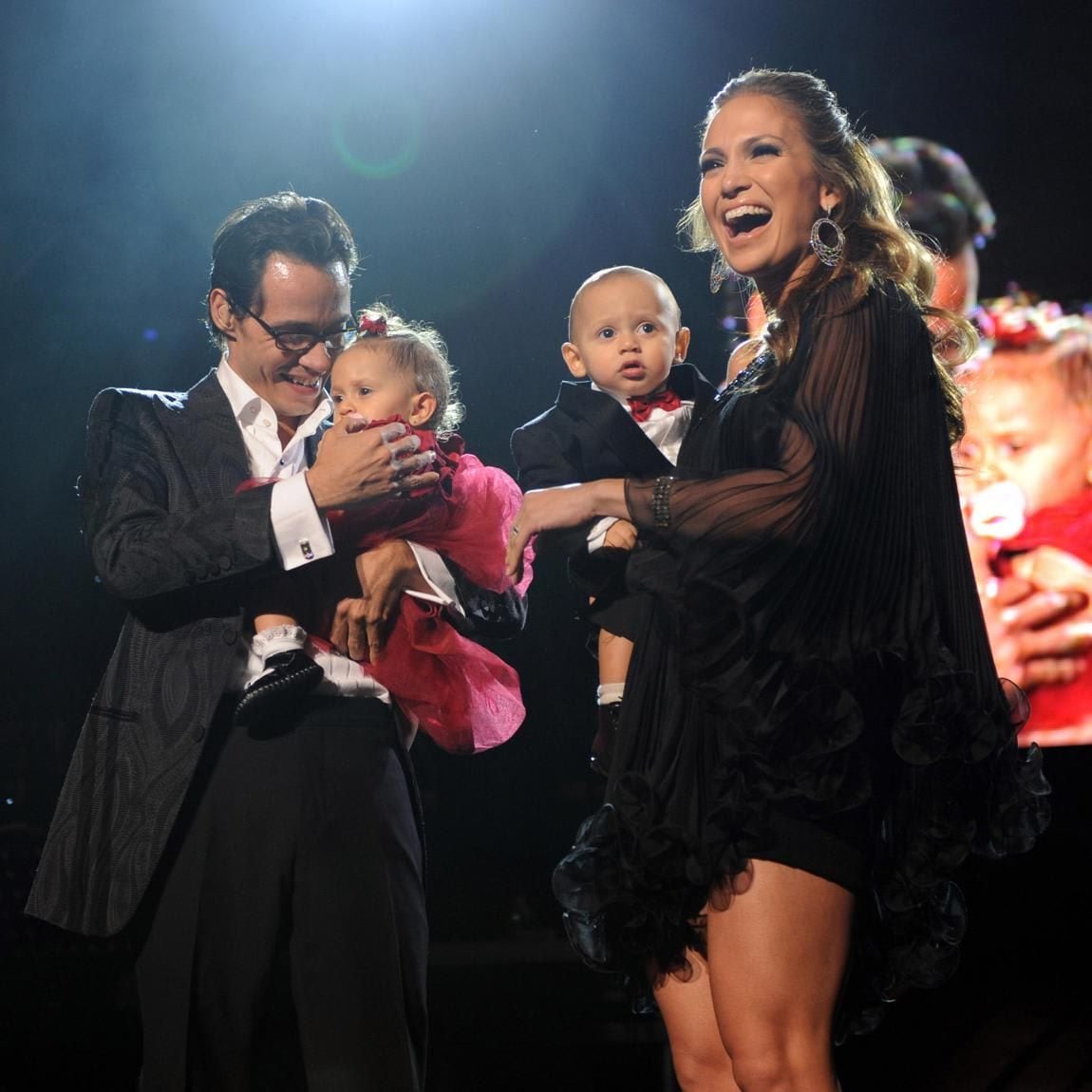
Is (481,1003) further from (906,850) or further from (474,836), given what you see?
(906,850)

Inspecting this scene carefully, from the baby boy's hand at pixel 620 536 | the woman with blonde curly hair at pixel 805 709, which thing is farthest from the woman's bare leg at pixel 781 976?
the baby boy's hand at pixel 620 536

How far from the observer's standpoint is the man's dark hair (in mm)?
2312

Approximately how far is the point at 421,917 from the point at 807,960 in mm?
803

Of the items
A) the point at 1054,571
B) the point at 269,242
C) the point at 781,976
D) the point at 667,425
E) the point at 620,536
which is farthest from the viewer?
the point at 1054,571

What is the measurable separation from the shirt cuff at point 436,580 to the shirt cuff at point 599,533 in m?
0.29

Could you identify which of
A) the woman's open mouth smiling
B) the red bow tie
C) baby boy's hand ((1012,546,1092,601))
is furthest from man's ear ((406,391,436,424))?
baby boy's hand ((1012,546,1092,601))

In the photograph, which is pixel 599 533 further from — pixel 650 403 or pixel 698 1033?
pixel 698 1033

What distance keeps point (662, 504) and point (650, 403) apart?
0.58 m

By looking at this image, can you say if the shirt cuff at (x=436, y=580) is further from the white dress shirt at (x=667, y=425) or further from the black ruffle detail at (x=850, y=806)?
the black ruffle detail at (x=850, y=806)

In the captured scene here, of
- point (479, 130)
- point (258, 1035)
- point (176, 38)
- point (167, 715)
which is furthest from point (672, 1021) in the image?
point (176, 38)

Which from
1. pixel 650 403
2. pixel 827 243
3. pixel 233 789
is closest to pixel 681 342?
pixel 650 403

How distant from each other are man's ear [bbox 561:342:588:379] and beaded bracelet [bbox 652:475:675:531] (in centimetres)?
64

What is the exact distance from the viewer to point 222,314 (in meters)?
2.33

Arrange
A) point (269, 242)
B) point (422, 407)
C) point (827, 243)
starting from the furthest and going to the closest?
1. point (269, 242)
2. point (422, 407)
3. point (827, 243)
